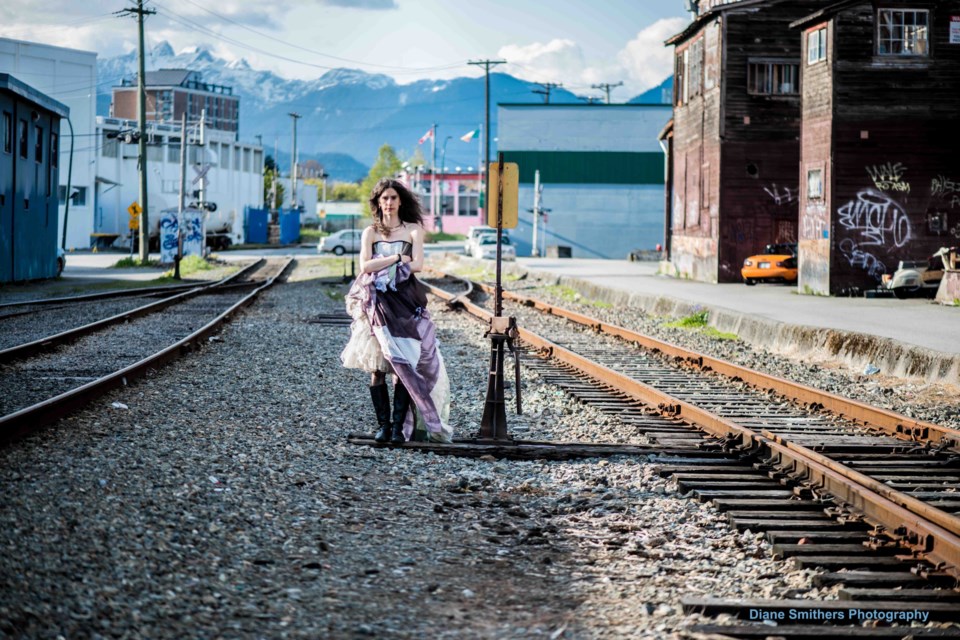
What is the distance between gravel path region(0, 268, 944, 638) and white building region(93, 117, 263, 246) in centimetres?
7230

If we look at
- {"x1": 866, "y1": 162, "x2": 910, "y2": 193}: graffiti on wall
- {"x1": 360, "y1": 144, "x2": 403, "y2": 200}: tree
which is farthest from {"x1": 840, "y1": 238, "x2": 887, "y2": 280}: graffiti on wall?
{"x1": 360, "y1": 144, "x2": 403, "y2": 200}: tree

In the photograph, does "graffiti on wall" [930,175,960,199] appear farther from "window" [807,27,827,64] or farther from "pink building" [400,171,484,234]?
"pink building" [400,171,484,234]

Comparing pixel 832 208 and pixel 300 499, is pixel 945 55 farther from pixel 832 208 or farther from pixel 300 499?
pixel 300 499

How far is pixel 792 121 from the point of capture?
3719 cm

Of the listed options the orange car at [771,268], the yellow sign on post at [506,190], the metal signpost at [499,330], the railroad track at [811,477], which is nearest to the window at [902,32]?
the orange car at [771,268]

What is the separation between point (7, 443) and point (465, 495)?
306 cm

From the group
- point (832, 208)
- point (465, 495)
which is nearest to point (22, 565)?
point (465, 495)

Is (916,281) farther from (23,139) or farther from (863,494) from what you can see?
(23,139)

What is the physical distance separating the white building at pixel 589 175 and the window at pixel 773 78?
44.1 metres

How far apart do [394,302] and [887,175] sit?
78.3ft

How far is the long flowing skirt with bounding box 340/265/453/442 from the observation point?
338 inches

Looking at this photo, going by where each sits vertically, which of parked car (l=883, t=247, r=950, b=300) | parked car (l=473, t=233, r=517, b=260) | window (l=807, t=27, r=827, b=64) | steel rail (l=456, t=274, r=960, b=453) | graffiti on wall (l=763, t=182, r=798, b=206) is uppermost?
window (l=807, t=27, r=827, b=64)

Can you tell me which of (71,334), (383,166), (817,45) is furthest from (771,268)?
(383,166)

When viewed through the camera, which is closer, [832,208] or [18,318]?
[18,318]
